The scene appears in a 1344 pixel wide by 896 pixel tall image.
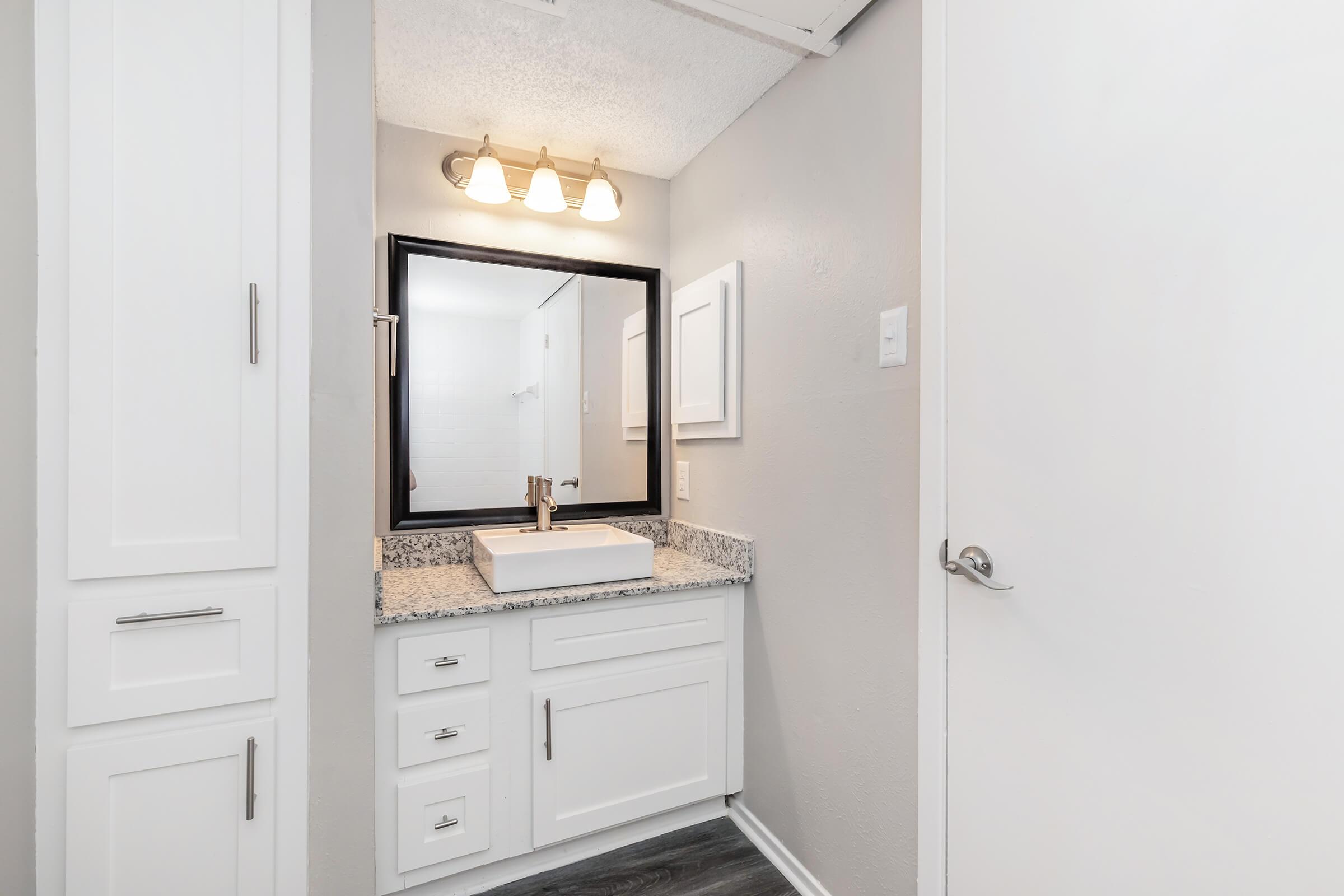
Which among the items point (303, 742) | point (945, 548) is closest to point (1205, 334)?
point (945, 548)

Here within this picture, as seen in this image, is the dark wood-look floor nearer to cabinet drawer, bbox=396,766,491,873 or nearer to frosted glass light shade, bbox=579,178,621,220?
cabinet drawer, bbox=396,766,491,873

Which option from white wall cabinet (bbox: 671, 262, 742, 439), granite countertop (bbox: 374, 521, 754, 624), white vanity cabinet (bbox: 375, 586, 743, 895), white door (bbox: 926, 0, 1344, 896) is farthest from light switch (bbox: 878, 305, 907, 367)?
white vanity cabinet (bbox: 375, 586, 743, 895)

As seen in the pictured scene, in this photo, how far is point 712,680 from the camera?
1862 mm

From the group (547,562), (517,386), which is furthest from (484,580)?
(517,386)

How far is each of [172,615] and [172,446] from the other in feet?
1.08

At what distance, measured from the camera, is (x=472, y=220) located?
206 cm

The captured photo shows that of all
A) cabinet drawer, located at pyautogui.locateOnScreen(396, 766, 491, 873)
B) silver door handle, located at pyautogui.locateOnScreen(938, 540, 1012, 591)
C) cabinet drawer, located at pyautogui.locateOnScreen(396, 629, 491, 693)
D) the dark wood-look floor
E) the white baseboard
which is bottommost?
the dark wood-look floor

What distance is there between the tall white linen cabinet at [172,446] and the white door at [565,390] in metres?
0.96

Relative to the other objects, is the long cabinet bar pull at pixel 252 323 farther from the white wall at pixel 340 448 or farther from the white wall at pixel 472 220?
the white wall at pixel 472 220

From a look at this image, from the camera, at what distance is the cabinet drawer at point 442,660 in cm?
148

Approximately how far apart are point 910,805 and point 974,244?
1.12 meters

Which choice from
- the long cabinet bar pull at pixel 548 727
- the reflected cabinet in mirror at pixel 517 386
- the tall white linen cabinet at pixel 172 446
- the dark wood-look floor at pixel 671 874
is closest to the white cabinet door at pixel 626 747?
the long cabinet bar pull at pixel 548 727

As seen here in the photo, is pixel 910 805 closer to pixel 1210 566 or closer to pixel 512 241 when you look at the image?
pixel 1210 566

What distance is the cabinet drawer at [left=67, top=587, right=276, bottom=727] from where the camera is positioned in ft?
3.74
